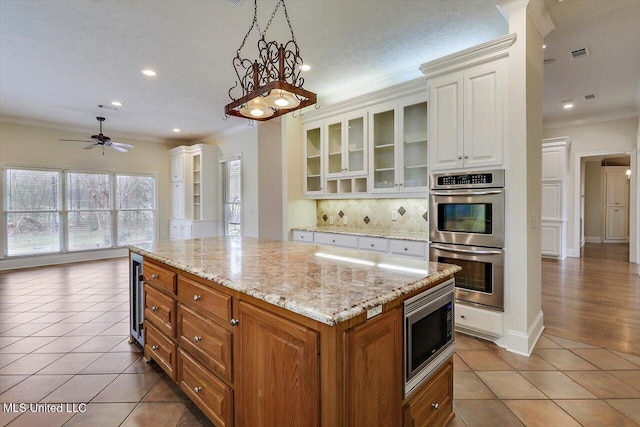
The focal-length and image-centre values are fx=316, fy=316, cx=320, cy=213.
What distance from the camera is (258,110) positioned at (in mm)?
2137

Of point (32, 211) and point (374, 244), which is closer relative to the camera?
point (374, 244)

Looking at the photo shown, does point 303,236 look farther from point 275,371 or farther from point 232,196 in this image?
point 275,371

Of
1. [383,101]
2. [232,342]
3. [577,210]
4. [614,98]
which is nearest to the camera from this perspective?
[232,342]

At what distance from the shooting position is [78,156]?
6.57 meters

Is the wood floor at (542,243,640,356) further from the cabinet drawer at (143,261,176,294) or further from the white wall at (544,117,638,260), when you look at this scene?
the cabinet drawer at (143,261,176,294)

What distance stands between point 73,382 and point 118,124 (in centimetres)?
555

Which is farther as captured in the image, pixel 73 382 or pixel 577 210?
pixel 577 210

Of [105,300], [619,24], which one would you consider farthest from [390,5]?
[105,300]

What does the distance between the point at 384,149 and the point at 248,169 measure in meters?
3.37

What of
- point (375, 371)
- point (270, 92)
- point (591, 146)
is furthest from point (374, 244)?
point (591, 146)

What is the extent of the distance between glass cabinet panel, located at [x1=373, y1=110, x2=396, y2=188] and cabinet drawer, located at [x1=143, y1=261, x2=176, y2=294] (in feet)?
8.68

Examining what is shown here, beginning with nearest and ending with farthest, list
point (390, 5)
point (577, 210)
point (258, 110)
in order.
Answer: point (258, 110)
point (390, 5)
point (577, 210)

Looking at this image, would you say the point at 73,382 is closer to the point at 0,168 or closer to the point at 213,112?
the point at 213,112

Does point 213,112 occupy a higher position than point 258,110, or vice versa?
point 213,112
